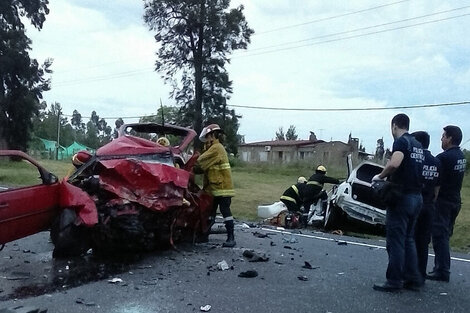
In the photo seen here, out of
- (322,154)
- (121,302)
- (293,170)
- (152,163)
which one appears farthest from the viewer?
(322,154)

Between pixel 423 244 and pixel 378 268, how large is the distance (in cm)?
99

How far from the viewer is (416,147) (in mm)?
5820

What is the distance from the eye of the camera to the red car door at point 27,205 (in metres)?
5.46

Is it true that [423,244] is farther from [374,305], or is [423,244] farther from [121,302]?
[121,302]

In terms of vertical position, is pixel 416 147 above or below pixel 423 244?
above

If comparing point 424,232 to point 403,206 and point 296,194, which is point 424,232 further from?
point 296,194

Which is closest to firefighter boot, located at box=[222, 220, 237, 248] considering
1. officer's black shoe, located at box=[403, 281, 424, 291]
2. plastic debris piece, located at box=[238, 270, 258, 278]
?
plastic debris piece, located at box=[238, 270, 258, 278]

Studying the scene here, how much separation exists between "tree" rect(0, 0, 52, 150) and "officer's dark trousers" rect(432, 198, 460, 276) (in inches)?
1270

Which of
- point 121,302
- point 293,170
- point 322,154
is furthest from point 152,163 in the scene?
point 322,154

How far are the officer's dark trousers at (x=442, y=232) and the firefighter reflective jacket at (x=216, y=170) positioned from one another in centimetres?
273

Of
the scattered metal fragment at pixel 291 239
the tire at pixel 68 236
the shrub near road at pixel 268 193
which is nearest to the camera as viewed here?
the tire at pixel 68 236

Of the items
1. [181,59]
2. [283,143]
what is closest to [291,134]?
[283,143]

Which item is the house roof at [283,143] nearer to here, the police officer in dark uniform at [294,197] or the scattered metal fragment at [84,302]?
the police officer in dark uniform at [294,197]

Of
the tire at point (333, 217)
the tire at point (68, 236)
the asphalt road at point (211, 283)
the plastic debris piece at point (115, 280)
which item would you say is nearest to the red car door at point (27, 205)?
the tire at point (68, 236)
